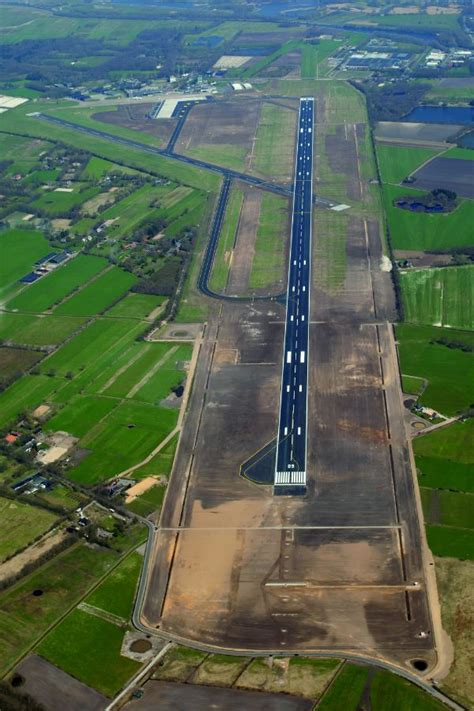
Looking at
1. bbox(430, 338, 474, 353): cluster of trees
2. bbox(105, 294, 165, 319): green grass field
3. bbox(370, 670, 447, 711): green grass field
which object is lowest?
bbox(370, 670, 447, 711): green grass field

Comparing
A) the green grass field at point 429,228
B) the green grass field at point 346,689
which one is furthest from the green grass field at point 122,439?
the green grass field at point 429,228

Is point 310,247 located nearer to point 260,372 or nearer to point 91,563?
point 260,372

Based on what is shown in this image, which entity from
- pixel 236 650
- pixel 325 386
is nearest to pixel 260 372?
pixel 325 386

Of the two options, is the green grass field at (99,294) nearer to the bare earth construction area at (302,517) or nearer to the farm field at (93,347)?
the farm field at (93,347)

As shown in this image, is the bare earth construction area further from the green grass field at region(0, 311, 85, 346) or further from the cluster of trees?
the green grass field at region(0, 311, 85, 346)

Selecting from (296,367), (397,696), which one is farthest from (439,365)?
(397,696)

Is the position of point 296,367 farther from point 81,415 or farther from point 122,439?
point 81,415

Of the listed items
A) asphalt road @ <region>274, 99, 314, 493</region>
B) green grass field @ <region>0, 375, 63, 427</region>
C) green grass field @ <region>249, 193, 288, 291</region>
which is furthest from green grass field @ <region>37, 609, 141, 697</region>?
green grass field @ <region>249, 193, 288, 291</region>
